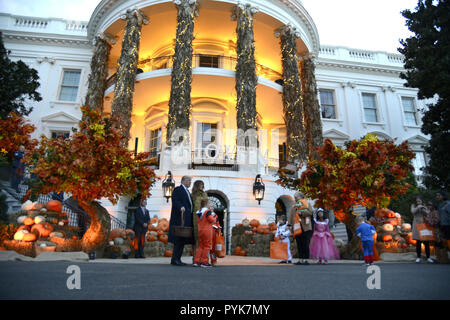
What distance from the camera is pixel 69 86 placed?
1939 cm

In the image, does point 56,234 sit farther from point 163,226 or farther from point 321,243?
point 321,243

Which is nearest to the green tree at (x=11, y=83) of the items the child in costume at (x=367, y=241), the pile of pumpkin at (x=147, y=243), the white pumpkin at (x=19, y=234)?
the white pumpkin at (x=19, y=234)

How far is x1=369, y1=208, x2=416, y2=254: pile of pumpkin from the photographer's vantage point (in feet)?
29.3

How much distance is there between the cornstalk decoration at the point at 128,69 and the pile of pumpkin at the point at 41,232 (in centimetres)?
561

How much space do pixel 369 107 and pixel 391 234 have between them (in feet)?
52.1

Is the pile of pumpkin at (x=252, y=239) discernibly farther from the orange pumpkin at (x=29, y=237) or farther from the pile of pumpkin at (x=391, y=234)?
the orange pumpkin at (x=29, y=237)

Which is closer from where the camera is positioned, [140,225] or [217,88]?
[140,225]

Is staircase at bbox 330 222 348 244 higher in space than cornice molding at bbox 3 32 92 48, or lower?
lower

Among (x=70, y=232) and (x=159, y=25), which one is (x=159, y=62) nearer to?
(x=159, y=25)

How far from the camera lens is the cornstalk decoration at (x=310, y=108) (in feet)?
55.7

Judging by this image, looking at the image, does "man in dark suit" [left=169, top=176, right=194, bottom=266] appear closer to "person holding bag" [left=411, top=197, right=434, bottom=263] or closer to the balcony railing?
"person holding bag" [left=411, top=197, right=434, bottom=263]

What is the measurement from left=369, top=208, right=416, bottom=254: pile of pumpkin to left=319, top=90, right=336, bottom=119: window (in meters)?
12.8

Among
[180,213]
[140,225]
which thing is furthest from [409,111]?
[180,213]

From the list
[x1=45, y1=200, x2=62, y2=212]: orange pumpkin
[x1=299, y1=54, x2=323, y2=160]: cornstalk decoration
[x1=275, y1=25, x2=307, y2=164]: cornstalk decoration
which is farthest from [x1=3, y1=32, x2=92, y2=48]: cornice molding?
[x1=45, y1=200, x2=62, y2=212]: orange pumpkin
